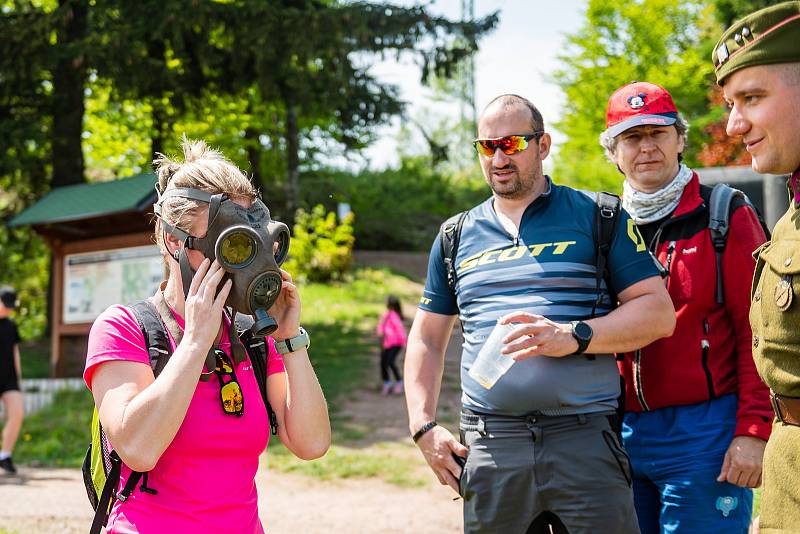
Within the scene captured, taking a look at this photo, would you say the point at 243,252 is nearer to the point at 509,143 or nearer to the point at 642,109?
the point at 509,143

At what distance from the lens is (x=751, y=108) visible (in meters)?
2.14

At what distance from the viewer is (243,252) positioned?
257cm

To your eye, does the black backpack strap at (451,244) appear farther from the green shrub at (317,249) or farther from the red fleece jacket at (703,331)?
the green shrub at (317,249)

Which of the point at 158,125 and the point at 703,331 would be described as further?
the point at 158,125

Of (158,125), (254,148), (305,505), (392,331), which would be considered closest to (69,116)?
(158,125)

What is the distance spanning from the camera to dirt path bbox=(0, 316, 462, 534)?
24.3 feet

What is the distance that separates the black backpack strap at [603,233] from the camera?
10.6 feet

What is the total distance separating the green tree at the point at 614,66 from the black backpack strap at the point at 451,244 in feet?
68.1

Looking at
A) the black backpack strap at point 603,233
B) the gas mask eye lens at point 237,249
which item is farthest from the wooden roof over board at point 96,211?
the gas mask eye lens at point 237,249

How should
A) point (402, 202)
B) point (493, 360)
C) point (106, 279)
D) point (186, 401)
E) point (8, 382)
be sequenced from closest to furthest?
1. point (186, 401)
2. point (493, 360)
3. point (8, 382)
4. point (106, 279)
5. point (402, 202)

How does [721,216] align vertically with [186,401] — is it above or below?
above

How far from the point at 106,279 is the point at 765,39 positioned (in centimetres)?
1270

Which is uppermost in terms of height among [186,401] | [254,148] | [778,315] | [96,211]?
[254,148]

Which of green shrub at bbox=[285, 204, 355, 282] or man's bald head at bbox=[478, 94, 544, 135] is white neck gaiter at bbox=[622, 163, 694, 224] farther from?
green shrub at bbox=[285, 204, 355, 282]
